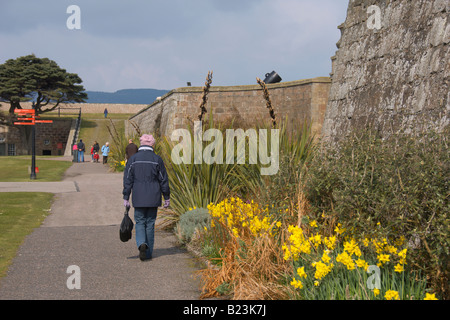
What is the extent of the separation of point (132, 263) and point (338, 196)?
3.53 metres

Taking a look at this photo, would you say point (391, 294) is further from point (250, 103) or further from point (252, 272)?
point (250, 103)

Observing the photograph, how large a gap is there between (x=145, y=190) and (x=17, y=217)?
543 cm

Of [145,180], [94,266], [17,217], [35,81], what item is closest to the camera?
[94,266]

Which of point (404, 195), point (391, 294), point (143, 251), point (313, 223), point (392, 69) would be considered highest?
point (392, 69)

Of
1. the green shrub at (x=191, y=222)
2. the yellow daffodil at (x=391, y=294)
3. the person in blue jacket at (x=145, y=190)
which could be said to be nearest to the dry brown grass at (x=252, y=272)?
the yellow daffodil at (x=391, y=294)

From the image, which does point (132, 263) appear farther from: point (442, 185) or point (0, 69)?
point (0, 69)

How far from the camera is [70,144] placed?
52.2 metres

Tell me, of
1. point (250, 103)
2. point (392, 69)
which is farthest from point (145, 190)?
point (250, 103)

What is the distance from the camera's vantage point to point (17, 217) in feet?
38.4

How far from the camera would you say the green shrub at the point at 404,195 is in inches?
171

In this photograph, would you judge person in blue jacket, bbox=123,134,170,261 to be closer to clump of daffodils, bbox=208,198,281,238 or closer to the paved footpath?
the paved footpath

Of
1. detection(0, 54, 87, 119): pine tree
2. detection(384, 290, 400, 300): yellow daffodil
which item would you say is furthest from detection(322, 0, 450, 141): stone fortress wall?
detection(0, 54, 87, 119): pine tree
